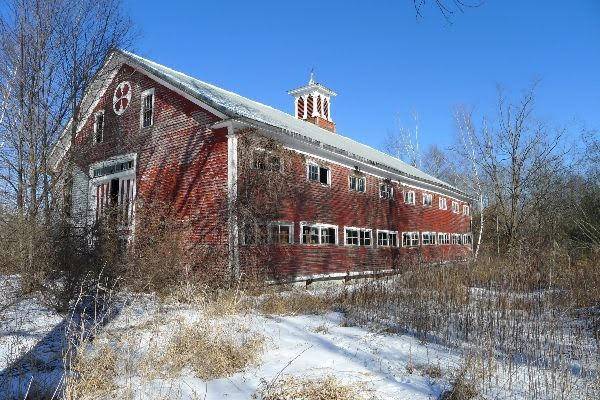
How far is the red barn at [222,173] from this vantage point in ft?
45.2

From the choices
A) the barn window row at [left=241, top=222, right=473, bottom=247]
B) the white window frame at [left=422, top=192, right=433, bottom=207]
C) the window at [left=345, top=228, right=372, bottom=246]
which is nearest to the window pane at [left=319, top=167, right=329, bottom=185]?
the barn window row at [left=241, top=222, right=473, bottom=247]

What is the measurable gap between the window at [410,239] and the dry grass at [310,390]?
18886mm

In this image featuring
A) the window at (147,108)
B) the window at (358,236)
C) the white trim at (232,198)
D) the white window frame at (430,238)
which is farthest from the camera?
the white window frame at (430,238)

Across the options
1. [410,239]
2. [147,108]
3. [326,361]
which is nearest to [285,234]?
[147,108]

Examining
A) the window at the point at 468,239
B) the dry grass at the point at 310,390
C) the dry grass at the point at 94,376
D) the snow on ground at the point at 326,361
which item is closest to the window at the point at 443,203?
the window at the point at 468,239

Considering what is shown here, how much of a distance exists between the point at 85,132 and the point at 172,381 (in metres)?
16.1

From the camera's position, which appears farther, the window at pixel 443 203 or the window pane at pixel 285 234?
the window at pixel 443 203

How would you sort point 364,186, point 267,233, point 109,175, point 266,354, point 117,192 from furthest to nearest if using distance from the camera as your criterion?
1. point 364,186
2. point 109,175
3. point 117,192
4. point 267,233
5. point 266,354

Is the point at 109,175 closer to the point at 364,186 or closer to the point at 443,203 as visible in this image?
the point at 364,186

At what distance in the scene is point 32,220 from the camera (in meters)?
11.2

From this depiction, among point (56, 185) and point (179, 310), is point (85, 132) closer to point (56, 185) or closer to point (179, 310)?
point (56, 185)

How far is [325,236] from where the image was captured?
17.0m

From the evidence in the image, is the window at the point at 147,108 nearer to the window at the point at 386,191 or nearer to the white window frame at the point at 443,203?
the window at the point at 386,191

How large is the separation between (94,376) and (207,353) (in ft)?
4.36
